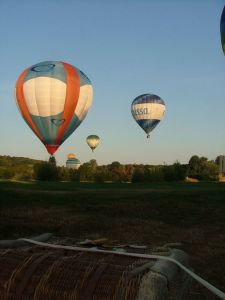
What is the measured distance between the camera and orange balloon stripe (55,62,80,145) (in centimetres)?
2462

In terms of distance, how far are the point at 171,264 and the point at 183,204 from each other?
1111cm

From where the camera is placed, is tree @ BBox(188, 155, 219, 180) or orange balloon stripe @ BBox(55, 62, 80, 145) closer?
orange balloon stripe @ BBox(55, 62, 80, 145)

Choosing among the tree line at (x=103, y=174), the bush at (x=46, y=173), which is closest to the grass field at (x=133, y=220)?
the tree line at (x=103, y=174)

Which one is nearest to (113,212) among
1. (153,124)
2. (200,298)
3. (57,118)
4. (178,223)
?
(178,223)

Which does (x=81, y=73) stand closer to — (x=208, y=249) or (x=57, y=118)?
(x=57, y=118)

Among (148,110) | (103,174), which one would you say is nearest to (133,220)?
(148,110)

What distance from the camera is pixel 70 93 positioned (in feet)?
80.7

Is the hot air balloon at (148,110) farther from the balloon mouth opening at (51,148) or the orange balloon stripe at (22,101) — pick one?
the orange balloon stripe at (22,101)

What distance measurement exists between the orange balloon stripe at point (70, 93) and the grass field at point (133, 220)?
10.3 meters

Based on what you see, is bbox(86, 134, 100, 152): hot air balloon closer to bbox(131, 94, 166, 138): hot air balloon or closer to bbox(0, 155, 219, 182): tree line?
bbox(0, 155, 219, 182): tree line

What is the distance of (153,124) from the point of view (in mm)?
42531

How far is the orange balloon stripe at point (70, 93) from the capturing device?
24620 mm

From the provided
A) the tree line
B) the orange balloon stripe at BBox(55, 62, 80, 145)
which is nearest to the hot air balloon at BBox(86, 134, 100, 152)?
the tree line

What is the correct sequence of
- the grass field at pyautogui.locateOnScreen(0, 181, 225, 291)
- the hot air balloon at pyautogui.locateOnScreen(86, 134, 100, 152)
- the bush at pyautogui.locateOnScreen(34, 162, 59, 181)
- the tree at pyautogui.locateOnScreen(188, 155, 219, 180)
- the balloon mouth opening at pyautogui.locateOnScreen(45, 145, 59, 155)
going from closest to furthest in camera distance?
the grass field at pyautogui.locateOnScreen(0, 181, 225, 291), the balloon mouth opening at pyautogui.locateOnScreen(45, 145, 59, 155), the bush at pyautogui.locateOnScreen(34, 162, 59, 181), the tree at pyautogui.locateOnScreen(188, 155, 219, 180), the hot air balloon at pyautogui.locateOnScreen(86, 134, 100, 152)
